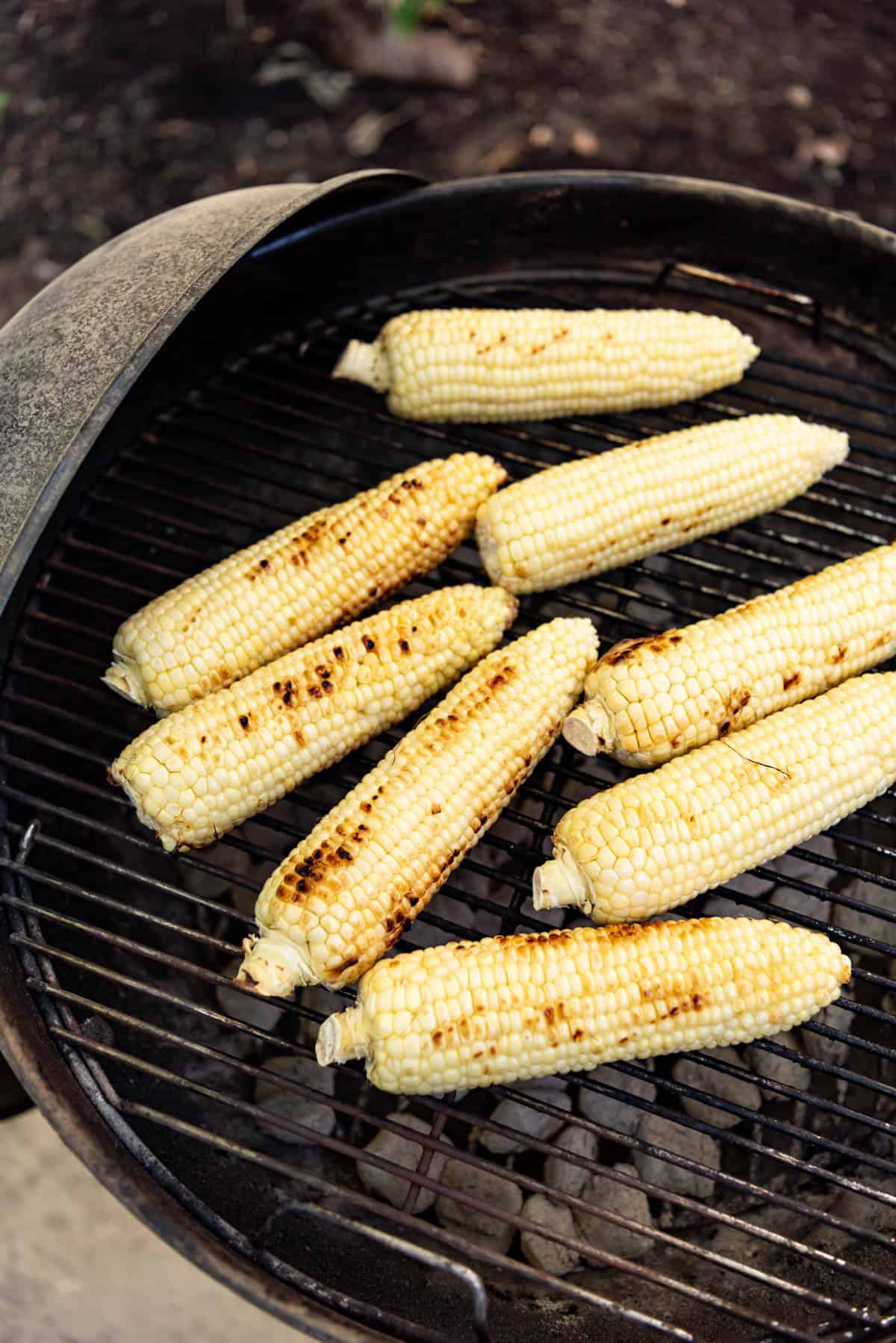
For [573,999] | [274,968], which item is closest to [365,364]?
[274,968]

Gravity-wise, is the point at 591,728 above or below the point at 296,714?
above

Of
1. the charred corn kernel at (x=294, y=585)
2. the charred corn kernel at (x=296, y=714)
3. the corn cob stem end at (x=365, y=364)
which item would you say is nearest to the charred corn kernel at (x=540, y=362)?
the corn cob stem end at (x=365, y=364)

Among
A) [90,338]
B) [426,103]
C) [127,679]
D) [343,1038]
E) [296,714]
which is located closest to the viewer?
[343,1038]

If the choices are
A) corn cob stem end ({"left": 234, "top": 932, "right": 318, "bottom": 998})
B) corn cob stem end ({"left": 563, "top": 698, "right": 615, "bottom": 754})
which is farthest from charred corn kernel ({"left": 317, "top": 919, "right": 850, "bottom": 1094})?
corn cob stem end ({"left": 563, "top": 698, "right": 615, "bottom": 754})

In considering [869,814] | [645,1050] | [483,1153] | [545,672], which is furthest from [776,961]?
[483,1153]

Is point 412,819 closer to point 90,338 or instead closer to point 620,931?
point 620,931

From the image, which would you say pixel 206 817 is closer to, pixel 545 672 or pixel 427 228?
pixel 545 672

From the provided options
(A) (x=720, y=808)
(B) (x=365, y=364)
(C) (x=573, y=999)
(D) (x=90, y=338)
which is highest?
(B) (x=365, y=364)
